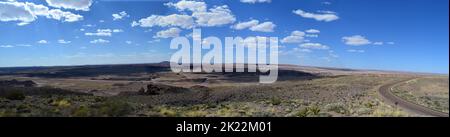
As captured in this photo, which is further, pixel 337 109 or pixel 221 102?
pixel 221 102

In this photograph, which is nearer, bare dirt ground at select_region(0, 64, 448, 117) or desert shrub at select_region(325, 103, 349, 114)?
bare dirt ground at select_region(0, 64, 448, 117)

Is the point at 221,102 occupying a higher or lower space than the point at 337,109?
lower

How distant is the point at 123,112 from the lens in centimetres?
1759

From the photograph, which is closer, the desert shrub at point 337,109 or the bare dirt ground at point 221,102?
the bare dirt ground at point 221,102
